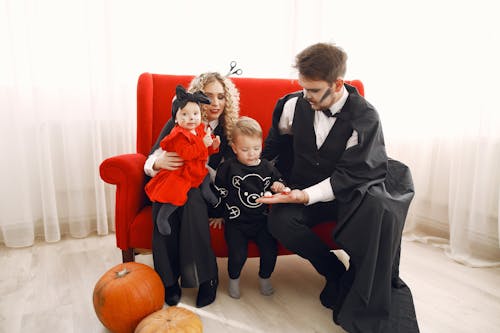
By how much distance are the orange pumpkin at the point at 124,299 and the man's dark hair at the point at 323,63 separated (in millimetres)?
1017

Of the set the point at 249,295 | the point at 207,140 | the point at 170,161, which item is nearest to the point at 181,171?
the point at 170,161

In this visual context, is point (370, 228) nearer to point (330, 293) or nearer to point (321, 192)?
point (321, 192)

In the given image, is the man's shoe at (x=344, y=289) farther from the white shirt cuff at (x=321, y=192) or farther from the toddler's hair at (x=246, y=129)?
the toddler's hair at (x=246, y=129)

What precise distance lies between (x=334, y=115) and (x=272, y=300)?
0.86 metres

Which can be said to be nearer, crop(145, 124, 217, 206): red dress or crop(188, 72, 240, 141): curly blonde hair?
crop(145, 124, 217, 206): red dress

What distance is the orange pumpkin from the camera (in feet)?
4.49

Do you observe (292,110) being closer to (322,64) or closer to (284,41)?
(322,64)

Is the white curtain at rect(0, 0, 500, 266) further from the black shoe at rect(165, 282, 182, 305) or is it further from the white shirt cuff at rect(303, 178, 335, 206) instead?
the white shirt cuff at rect(303, 178, 335, 206)

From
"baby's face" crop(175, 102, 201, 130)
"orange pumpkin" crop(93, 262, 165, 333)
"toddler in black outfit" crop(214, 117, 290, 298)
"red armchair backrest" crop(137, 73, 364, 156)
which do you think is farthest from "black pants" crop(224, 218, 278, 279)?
"red armchair backrest" crop(137, 73, 364, 156)

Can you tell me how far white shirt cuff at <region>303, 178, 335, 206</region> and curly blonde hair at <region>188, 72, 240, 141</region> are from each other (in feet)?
1.61

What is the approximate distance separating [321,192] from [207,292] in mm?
665

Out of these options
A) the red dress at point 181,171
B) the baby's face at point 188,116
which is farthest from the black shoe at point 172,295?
the baby's face at point 188,116

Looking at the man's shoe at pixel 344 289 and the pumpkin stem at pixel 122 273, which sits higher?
the pumpkin stem at pixel 122 273

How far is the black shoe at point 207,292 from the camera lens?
5.41ft
